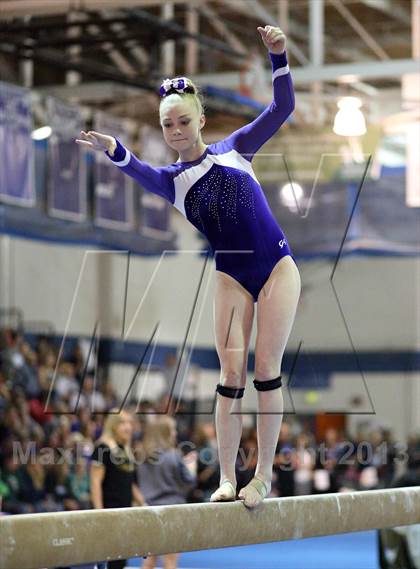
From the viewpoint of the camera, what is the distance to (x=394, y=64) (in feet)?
44.0

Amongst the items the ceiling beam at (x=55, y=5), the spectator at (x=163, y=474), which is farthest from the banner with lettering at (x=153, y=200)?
the spectator at (x=163, y=474)

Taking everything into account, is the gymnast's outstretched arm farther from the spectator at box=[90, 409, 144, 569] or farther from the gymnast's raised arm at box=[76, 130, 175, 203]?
the spectator at box=[90, 409, 144, 569]

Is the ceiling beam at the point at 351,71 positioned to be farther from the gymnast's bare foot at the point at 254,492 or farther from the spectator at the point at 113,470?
the gymnast's bare foot at the point at 254,492

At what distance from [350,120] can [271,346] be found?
705 cm

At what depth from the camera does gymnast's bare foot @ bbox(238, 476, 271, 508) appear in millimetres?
4375

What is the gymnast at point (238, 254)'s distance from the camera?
14.8ft

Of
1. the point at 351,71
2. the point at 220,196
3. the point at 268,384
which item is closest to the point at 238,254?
the point at 220,196

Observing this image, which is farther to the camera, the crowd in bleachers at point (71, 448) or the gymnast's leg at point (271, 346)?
the crowd in bleachers at point (71, 448)

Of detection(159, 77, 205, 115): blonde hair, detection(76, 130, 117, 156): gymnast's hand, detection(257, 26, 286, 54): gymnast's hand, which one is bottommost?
detection(76, 130, 117, 156): gymnast's hand

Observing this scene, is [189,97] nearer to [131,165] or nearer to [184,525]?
[131,165]

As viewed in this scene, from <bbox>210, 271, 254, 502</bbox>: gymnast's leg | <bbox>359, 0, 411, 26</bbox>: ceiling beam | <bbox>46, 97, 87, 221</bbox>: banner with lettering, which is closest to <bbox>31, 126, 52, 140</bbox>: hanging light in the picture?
<bbox>46, 97, 87, 221</bbox>: banner with lettering

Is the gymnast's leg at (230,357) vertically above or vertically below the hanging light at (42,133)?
below

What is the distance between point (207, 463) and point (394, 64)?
5206 mm

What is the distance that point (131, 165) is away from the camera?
15.1ft
